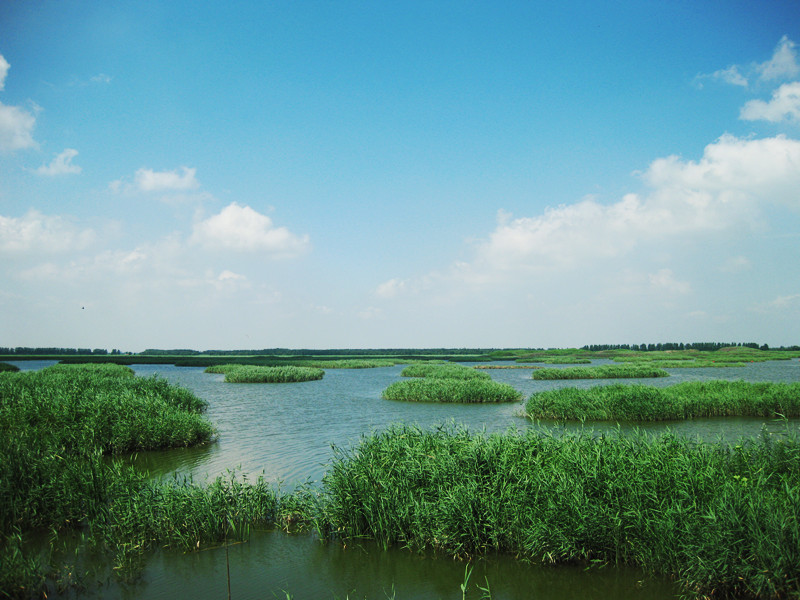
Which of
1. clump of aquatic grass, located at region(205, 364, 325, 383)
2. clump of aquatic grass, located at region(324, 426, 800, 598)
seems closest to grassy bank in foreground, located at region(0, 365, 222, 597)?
clump of aquatic grass, located at region(324, 426, 800, 598)

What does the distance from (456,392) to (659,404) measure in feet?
37.3

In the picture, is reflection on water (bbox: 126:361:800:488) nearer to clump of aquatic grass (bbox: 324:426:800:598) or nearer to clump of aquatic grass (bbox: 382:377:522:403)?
clump of aquatic grass (bbox: 382:377:522:403)

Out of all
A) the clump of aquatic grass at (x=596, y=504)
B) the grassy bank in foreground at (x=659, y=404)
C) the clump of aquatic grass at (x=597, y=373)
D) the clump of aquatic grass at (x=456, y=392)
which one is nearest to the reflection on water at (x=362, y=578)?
the clump of aquatic grass at (x=596, y=504)

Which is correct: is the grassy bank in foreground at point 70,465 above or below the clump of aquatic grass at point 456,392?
above

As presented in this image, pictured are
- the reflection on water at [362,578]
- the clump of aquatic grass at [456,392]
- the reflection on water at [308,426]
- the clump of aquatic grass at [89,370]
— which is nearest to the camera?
the reflection on water at [362,578]

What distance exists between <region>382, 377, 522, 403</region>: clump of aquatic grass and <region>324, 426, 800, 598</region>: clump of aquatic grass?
62.6ft

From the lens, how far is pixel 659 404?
21547 mm

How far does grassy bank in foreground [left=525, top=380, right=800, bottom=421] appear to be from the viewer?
21.3 m

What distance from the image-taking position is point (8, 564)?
266 inches

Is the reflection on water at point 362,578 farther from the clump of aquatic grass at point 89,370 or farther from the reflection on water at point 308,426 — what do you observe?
the clump of aquatic grass at point 89,370

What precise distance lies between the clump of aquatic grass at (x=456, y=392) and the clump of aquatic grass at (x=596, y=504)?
62.6ft

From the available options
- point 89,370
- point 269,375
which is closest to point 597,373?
point 269,375

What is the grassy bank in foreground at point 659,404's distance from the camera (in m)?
21.3

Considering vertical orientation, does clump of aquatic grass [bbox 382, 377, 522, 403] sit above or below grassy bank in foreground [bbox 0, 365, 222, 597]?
below
